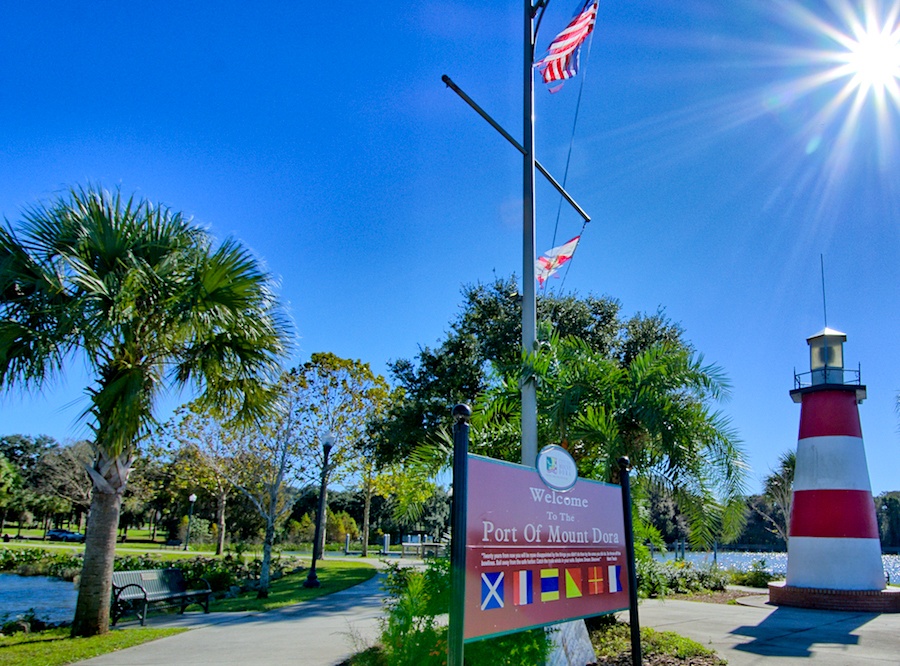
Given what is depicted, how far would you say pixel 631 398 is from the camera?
25.7 feet

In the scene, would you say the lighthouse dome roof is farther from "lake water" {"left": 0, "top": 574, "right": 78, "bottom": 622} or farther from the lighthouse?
"lake water" {"left": 0, "top": 574, "right": 78, "bottom": 622}

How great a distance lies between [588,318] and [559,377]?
41.6 feet

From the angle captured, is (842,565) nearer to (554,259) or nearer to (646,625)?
(646,625)

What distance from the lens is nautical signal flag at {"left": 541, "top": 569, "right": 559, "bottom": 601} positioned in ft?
14.7

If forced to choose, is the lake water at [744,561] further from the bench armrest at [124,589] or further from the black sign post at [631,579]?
the bench armrest at [124,589]

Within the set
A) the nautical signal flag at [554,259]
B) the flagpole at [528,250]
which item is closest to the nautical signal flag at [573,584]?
the flagpole at [528,250]

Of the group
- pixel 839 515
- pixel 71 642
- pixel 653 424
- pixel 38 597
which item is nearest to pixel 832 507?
pixel 839 515

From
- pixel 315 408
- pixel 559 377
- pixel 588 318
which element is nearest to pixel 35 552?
pixel 315 408

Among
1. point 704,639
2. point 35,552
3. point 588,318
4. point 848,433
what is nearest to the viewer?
point 704,639

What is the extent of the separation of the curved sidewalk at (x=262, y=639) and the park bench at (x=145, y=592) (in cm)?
34

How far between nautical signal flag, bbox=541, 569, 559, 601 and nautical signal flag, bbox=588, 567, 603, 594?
61 centimetres

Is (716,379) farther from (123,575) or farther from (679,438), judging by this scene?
(123,575)

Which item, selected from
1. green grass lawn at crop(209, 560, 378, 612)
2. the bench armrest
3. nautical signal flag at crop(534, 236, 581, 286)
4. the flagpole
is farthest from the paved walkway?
nautical signal flag at crop(534, 236, 581, 286)

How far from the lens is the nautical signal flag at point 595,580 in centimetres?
512
